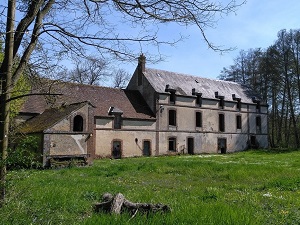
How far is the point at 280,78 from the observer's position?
43531mm

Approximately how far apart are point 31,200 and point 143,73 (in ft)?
99.6

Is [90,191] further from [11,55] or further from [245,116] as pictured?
[245,116]

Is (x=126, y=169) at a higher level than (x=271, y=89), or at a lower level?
lower

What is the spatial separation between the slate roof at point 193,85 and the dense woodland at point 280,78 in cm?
362

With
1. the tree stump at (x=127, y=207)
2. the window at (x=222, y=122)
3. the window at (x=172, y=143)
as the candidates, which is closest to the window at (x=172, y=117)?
the window at (x=172, y=143)

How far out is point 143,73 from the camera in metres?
36.1

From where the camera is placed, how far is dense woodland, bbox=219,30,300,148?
42.2 m

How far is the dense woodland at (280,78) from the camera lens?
139 feet

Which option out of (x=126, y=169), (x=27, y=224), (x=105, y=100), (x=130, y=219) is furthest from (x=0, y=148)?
(x=105, y=100)

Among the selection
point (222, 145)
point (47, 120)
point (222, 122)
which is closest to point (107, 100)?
point (47, 120)

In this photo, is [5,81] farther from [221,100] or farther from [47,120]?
[221,100]

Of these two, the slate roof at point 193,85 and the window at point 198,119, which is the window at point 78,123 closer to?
the slate roof at point 193,85

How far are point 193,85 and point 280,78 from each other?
515 inches

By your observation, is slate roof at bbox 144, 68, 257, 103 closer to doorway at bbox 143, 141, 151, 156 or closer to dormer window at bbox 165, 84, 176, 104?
dormer window at bbox 165, 84, 176, 104
